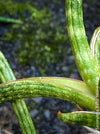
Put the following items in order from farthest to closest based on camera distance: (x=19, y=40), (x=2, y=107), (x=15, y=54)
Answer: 1. (x=19, y=40)
2. (x=15, y=54)
3. (x=2, y=107)

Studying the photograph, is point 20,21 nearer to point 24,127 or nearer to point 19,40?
point 19,40

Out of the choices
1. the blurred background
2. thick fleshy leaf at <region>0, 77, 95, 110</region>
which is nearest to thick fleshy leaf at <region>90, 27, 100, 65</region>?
thick fleshy leaf at <region>0, 77, 95, 110</region>

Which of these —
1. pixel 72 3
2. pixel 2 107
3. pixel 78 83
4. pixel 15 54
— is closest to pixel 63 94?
pixel 78 83

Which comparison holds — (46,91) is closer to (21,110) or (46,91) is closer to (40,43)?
(21,110)

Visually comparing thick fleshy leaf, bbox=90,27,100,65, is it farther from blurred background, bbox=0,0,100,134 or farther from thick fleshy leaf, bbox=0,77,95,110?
blurred background, bbox=0,0,100,134

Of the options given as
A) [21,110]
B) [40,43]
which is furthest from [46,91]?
[40,43]

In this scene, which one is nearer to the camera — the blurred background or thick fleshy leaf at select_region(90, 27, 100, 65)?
thick fleshy leaf at select_region(90, 27, 100, 65)

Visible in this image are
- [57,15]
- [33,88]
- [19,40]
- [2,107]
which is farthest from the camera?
[57,15]

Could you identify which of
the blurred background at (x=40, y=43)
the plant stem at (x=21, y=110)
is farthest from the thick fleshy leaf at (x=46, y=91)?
the blurred background at (x=40, y=43)

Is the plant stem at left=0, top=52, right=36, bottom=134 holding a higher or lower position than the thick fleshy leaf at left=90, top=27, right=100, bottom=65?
lower
